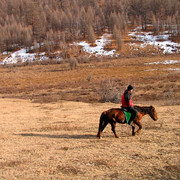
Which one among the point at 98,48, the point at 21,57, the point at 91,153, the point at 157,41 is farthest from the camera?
the point at 21,57

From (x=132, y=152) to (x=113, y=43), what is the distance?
76.8 meters

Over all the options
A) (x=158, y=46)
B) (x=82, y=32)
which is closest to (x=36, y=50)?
(x=82, y=32)

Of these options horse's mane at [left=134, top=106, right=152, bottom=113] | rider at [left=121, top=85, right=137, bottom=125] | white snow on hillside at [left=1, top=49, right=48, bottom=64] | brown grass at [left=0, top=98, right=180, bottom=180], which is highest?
white snow on hillside at [left=1, top=49, right=48, bottom=64]

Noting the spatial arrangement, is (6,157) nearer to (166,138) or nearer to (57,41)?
(166,138)

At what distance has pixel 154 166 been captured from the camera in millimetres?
4594

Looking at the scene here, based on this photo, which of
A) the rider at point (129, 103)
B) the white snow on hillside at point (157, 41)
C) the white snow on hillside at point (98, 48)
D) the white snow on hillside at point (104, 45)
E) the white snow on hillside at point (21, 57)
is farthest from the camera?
the white snow on hillside at point (21, 57)

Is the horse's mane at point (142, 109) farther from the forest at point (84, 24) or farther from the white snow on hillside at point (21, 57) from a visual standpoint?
the white snow on hillside at point (21, 57)

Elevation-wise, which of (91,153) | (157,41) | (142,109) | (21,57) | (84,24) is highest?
(84,24)

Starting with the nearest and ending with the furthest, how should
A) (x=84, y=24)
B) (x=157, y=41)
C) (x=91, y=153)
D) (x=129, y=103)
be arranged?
(x=91, y=153) → (x=129, y=103) → (x=157, y=41) → (x=84, y=24)

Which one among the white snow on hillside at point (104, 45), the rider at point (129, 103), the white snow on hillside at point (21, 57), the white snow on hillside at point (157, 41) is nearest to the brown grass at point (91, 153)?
the rider at point (129, 103)

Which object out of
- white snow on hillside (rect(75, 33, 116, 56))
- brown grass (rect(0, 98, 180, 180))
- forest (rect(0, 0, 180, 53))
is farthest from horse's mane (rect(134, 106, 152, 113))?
forest (rect(0, 0, 180, 53))

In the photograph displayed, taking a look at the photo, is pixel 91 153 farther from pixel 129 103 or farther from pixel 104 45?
pixel 104 45

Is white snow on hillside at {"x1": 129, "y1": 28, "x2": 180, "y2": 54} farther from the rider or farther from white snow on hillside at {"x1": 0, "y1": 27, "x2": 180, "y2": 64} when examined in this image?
the rider

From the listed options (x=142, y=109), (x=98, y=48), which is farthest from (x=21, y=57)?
(x=142, y=109)
